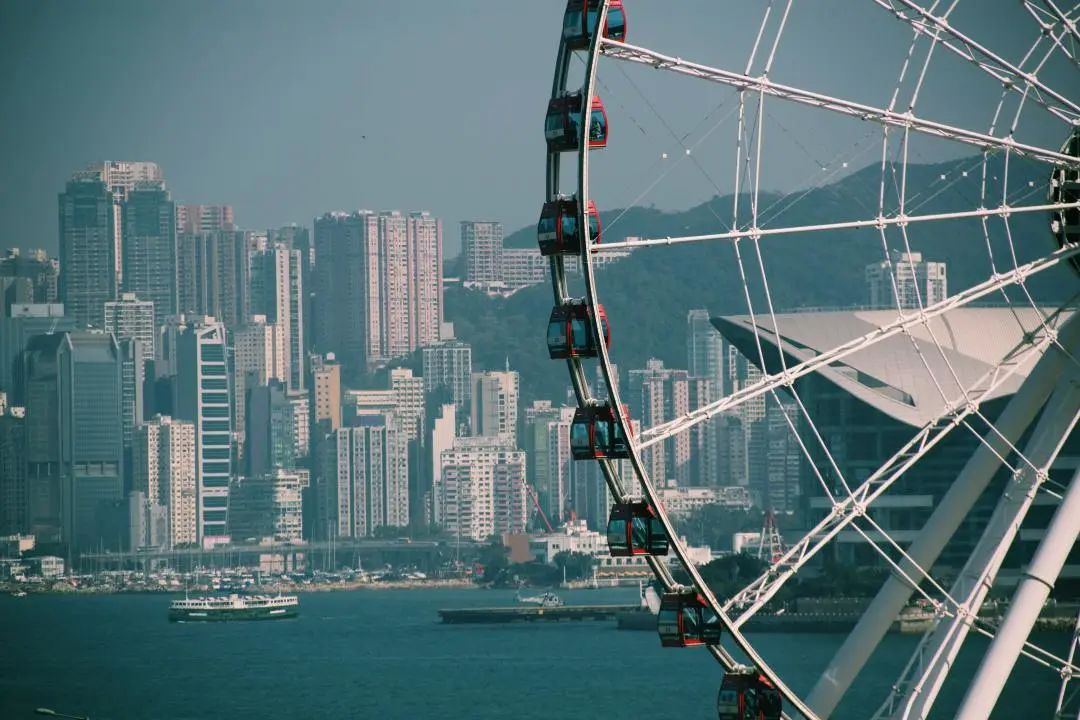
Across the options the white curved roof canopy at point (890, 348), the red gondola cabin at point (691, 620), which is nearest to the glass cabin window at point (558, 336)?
the red gondola cabin at point (691, 620)

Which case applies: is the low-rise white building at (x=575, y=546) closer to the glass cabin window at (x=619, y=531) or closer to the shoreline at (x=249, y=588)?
the shoreline at (x=249, y=588)

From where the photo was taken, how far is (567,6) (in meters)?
24.3

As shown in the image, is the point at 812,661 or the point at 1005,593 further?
the point at 1005,593

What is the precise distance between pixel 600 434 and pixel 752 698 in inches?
120

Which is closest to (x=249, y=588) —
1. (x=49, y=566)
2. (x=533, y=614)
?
(x=49, y=566)

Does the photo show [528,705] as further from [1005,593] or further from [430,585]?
[430,585]

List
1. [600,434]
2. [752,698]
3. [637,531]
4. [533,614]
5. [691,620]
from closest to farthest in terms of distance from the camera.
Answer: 1. [752,698]
2. [691,620]
3. [637,531]
4. [600,434]
5. [533,614]

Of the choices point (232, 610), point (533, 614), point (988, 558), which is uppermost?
point (988, 558)

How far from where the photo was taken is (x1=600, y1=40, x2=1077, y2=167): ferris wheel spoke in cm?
2353

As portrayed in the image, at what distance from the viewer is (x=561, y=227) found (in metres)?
24.2

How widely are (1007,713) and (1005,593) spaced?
33909 millimetres

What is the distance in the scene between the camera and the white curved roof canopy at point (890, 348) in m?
83.1

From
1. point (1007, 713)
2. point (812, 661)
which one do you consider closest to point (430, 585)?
point (812, 661)

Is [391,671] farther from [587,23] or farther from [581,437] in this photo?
[587,23]
